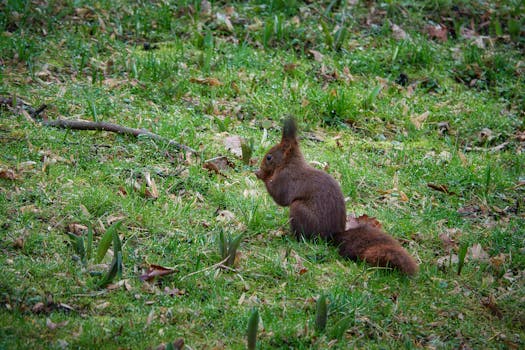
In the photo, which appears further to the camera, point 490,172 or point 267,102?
point 267,102

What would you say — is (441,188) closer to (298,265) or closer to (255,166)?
(255,166)

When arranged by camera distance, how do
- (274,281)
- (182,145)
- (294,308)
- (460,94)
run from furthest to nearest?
(460,94) → (182,145) → (274,281) → (294,308)

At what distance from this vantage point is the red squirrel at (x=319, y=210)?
15.5 ft

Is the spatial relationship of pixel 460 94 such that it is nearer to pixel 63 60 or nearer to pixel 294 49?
pixel 294 49

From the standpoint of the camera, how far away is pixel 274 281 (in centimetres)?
460

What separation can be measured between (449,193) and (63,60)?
13.0 ft

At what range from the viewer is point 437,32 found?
9180 mm

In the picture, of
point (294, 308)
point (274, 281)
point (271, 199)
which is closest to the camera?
point (294, 308)

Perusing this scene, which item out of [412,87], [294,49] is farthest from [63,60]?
[412,87]

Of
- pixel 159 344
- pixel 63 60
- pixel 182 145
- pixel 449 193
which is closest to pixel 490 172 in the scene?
pixel 449 193

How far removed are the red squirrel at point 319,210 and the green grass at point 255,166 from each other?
10 centimetres

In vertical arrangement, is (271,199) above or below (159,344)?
below

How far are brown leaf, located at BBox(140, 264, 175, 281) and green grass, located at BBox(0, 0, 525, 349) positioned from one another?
6 centimetres

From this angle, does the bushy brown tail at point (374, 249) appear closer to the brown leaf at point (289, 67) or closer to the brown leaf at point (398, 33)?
the brown leaf at point (289, 67)
